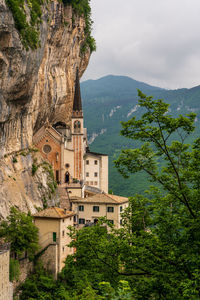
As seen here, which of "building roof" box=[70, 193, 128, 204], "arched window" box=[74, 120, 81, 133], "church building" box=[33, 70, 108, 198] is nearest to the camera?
"building roof" box=[70, 193, 128, 204]

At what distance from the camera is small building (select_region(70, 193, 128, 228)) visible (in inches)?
1828

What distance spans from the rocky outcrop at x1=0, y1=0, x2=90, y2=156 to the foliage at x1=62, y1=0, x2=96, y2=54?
1.11m

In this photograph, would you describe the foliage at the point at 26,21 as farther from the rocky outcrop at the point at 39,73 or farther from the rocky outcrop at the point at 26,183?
the rocky outcrop at the point at 26,183

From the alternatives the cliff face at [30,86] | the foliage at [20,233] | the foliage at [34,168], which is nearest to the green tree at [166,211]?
the foliage at [20,233]

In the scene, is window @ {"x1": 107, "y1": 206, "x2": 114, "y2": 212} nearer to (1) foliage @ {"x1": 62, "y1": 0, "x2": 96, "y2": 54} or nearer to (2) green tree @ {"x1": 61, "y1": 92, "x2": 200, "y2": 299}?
(1) foliage @ {"x1": 62, "y1": 0, "x2": 96, "y2": 54}

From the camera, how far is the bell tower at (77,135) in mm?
61000

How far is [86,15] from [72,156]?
2205cm

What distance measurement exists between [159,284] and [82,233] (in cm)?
532

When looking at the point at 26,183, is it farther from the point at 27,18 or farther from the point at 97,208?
the point at 27,18

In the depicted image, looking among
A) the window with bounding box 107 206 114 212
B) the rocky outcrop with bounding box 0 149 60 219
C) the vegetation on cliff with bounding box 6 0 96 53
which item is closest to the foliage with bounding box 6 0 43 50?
the vegetation on cliff with bounding box 6 0 96 53

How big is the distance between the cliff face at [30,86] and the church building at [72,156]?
2.98 m

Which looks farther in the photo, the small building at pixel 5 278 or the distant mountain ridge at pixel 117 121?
the distant mountain ridge at pixel 117 121

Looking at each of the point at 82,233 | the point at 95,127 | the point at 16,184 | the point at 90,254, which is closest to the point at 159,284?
the point at 90,254

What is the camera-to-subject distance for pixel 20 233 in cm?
3170
